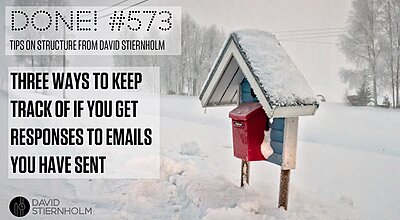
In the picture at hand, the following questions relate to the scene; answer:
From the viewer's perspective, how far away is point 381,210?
58.6 inches

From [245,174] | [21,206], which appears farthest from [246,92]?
[21,206]

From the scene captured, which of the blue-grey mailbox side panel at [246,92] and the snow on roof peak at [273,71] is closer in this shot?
the snow on roof peak at [273,71]

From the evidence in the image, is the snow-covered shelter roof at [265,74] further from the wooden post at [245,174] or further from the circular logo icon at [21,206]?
the circular logo icon at [21,206]

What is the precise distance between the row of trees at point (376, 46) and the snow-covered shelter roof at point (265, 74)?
0.93ft

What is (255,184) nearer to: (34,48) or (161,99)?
(161,99)

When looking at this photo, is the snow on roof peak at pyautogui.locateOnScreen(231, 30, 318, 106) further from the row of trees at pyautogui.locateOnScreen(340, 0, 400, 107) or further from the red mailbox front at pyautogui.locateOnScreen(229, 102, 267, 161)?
the row of trees at pyautogui.locateOnScreen(340, 0, 400, 107)

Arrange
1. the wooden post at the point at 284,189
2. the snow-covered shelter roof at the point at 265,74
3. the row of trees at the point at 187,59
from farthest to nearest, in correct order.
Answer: the row of trees at the point at 187,59 < the wooden post at the point at 284,189 < the snow-covered shelter roof at the point at 265,74

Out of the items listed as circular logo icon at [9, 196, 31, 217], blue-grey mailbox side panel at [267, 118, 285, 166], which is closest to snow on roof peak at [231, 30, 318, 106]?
Result: blue-grey mailbox side panel at [267, 118, 285, 166]

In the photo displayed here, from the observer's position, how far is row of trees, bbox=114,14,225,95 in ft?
5.07

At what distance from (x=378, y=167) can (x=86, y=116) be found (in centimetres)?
113

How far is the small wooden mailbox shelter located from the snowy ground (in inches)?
4.8

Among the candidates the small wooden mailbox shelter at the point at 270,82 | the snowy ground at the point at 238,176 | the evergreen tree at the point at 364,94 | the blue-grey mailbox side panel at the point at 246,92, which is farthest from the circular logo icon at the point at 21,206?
the evergreen tree at the point at 364,94

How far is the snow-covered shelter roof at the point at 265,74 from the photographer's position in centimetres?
128

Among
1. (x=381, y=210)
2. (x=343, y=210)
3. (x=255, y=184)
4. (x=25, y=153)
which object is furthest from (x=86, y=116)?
(x=381, y=210)
